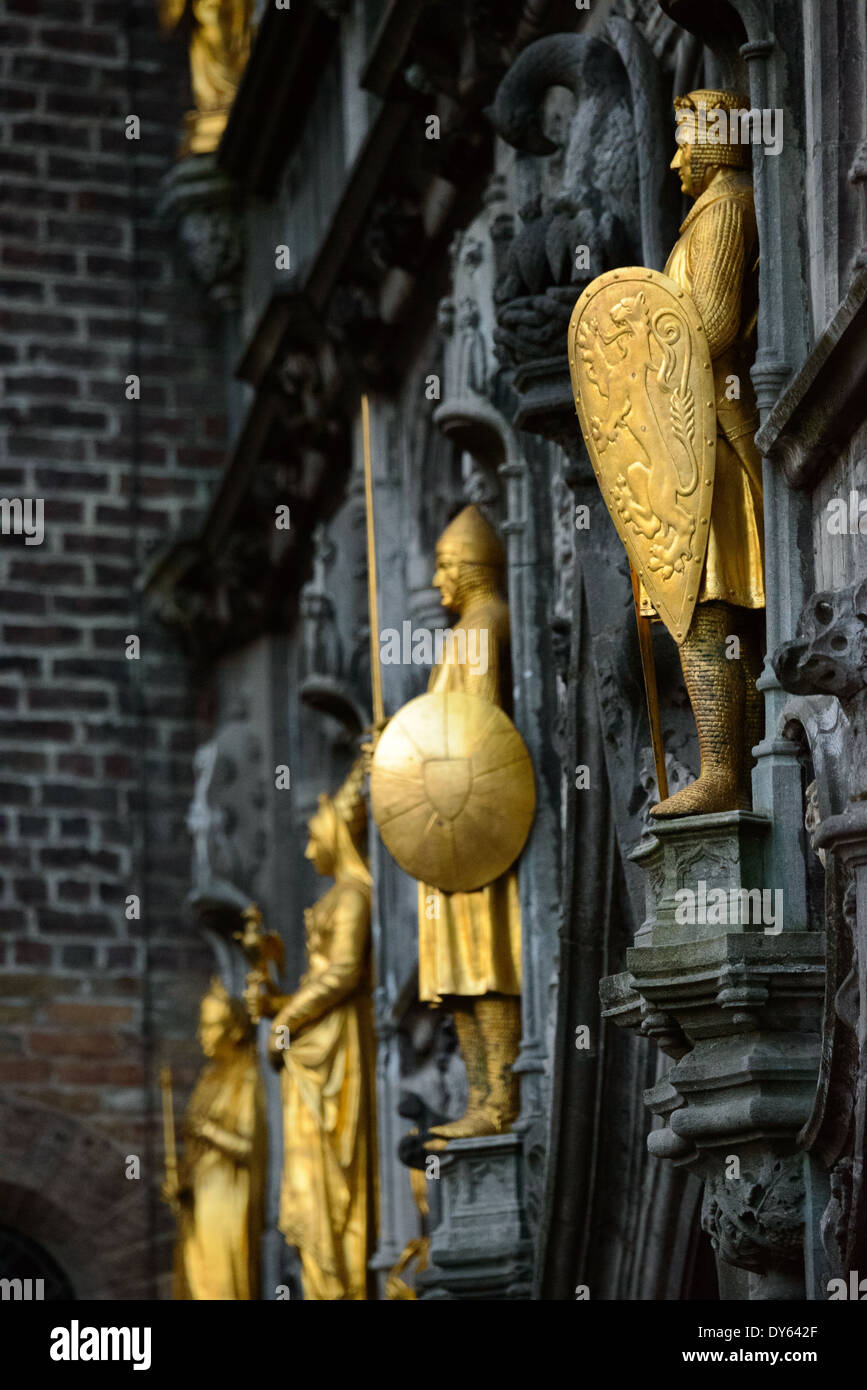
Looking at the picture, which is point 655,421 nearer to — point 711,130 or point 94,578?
point 711,130

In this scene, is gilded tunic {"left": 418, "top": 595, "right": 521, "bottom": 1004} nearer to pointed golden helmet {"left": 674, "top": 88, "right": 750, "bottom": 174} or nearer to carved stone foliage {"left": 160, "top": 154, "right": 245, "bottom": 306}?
pointed golden helmet {"left": 674, "top": 88, "right": 750, "bottom": 174}

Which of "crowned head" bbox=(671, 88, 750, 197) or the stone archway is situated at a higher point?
"crowned head" bbox=(671, 88, 750, 197)

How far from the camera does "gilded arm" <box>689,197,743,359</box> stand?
28.0 ft

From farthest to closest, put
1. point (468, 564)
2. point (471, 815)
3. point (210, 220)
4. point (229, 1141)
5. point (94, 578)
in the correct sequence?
point (210, 220), point (94, 578), point (229, 1141), point (468, 564), point (471, 815)

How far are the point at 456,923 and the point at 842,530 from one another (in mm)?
4364

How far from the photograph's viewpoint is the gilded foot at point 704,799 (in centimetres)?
834

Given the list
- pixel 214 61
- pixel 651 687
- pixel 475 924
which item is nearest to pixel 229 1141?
pixel 475 924

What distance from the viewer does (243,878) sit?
17.7 meters

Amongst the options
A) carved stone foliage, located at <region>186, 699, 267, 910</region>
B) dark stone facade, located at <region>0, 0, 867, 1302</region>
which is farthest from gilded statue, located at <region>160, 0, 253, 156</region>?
carved stone foliage, located at <region>186, 699, 267, 910</region>

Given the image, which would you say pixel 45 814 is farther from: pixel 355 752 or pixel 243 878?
pixel 355 752

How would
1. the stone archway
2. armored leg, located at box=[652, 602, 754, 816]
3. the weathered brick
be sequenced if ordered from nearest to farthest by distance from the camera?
armored leg, located at box=[652, 602, 754, 816], the stone archway, the weathered brick

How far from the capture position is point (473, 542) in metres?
12.4

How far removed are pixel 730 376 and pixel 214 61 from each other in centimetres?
1156

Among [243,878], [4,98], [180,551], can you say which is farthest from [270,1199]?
[4,98]
